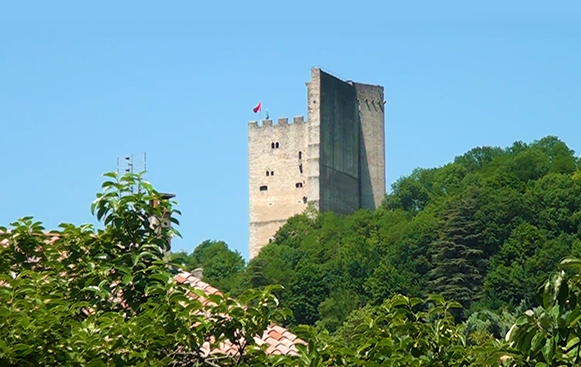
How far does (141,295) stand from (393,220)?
7088 cm

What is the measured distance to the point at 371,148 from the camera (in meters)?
90.8

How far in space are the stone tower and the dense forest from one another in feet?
4.44

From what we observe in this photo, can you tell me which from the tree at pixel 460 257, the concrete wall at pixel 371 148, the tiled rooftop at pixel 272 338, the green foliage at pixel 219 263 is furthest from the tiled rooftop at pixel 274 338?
the concrete wall at pixel 371 148

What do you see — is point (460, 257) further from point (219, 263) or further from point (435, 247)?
point (219, 263)

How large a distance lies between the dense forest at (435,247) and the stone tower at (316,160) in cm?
135

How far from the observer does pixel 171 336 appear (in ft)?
39.8

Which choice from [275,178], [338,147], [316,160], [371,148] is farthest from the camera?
[371,148]

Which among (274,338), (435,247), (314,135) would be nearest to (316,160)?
(314,135)

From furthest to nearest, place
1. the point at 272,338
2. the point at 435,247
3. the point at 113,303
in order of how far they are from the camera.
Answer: the point at 435,247 < the point at 272,338 < the point at 113,303

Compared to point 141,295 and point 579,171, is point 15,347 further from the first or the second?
point 579,171

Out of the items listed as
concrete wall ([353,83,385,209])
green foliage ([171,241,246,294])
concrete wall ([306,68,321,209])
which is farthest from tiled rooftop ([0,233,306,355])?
concrete wall ([353,83,385,209])

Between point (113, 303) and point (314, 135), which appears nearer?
point (113, 303)

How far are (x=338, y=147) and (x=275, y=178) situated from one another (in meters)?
3.55

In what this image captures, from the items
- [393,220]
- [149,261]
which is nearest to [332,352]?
[149,261]
